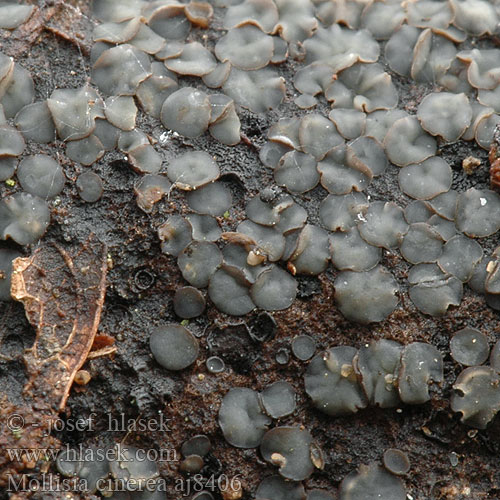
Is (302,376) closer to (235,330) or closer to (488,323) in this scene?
(235,330)

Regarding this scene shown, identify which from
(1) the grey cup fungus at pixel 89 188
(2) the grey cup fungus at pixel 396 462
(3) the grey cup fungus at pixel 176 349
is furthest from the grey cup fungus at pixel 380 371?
(1) the grey cup fungus at pixel 89 188

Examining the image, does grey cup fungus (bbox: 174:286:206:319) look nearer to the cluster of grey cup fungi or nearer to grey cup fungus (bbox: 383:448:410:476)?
the cluster of grey cup fungi

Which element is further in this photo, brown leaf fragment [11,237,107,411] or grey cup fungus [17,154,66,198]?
grey cup fungus [17,154,66,198]

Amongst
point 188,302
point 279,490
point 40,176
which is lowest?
point 279,490

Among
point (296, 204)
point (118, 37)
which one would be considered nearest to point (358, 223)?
point (296, 204)

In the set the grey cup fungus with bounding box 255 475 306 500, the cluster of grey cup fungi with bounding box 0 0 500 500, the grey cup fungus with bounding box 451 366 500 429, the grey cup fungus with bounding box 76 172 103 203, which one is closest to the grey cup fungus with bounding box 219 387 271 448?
the cluster of grey cup fungi with bounding box 0 0 500 500

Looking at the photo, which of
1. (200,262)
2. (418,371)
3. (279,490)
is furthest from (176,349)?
(418,371)

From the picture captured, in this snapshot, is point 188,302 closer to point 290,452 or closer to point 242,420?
point 242,420
